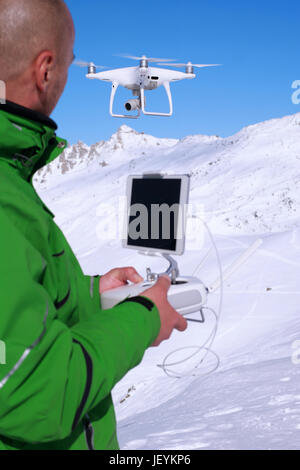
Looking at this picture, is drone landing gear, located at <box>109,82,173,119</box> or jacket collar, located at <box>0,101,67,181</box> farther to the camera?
drone landing gear, located at <box>109,82,173,119</box>

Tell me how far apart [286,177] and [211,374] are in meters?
19.6

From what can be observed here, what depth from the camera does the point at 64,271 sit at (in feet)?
4.58

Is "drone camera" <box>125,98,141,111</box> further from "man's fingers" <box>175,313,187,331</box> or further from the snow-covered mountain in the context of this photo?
"man's fingers" <box>175,313,187,331</box>

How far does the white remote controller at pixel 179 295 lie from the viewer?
1.94 meters

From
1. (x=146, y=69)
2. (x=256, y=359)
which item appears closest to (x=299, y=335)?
(x=256, y=359)

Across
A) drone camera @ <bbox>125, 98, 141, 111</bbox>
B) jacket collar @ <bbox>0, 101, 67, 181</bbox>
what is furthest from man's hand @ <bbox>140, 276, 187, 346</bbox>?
drone camera @ <bbox>125, 98, 141, 111</bbox>

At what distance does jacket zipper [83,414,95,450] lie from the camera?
1.49 metres

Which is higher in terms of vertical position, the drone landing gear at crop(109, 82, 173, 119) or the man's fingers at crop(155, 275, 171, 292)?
the drone landing gear at crop(109, 82, 173, 119)

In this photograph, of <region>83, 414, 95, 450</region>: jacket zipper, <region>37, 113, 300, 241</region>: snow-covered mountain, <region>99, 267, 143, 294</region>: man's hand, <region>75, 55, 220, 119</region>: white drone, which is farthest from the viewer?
<region>37, 113, 300, 241</region>: snow-covered mountain

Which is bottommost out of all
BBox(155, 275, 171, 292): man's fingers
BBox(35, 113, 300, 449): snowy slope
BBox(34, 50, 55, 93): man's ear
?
BBox(35, 113, 300, 449): snowy slope

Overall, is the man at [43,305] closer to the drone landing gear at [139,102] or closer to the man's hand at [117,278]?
the man's hand at [117,278]

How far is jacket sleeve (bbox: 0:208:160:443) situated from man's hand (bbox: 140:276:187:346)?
0.94 ft

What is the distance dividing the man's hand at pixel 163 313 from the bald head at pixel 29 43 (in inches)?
28.5
